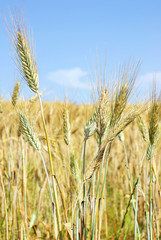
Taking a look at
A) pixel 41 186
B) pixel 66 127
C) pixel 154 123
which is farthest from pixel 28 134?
pixel 41 186

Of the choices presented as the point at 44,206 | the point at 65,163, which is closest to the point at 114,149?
the point at 44,206

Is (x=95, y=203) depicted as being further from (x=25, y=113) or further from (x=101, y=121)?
(x=25, y=113)

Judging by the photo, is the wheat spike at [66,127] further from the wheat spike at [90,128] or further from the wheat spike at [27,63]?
the wheat spike at [27,63]

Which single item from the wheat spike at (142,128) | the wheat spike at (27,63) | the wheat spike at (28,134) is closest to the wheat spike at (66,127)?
the wheat spike at (28,134)

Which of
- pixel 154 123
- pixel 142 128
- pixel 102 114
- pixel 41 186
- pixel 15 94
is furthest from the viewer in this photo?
pixel 41 186

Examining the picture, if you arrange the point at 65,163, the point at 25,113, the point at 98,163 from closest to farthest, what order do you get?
the point at 98,163
the point at 25,113
the point at 65,163

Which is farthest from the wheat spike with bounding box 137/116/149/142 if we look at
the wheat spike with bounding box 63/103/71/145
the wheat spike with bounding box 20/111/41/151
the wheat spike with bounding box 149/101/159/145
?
the wheat spike with bounding box 20/111/41/151

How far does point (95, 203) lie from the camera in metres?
0.97

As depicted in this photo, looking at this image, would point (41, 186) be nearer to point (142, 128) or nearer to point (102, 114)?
point (142, 128)

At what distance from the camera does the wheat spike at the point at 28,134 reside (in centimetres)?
106

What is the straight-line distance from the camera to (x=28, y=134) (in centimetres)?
109

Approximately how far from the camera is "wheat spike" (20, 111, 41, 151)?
3.47 ft

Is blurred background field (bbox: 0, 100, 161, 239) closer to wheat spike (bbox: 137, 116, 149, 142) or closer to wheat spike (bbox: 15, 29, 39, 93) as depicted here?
wheat spike (bbox: 137, 116, 149, 142)

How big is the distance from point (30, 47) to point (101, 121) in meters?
0.39
